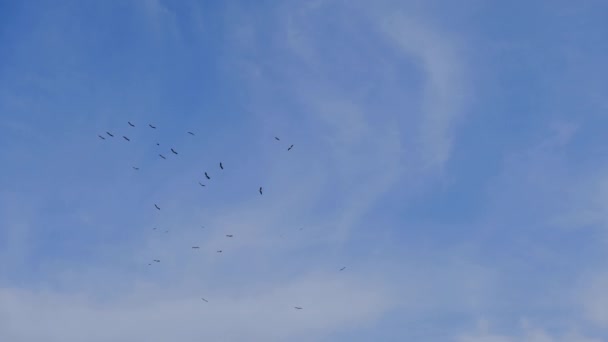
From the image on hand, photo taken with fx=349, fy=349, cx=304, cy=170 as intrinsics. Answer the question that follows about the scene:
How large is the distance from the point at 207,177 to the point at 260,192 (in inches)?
307

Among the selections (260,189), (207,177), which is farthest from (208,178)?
(260,189)

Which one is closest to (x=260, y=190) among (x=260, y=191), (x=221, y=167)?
(x=260, y=191)

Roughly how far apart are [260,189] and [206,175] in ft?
26.7

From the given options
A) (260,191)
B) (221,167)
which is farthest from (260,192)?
(221,167)

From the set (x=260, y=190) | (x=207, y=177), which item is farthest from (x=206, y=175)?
(x=260, y=190)

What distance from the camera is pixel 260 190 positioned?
165ft

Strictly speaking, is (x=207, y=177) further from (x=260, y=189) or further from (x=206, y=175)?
(x=260, y=189)

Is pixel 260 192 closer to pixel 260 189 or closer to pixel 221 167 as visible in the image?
pixel 260 189

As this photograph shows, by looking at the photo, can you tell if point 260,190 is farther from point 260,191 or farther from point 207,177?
point 207,177

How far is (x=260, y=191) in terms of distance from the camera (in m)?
50.7

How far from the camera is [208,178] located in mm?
49062

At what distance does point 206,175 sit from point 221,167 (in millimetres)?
3072

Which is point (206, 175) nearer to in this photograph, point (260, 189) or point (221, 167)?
point (221, 167)

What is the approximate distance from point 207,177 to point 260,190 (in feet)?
25.3
